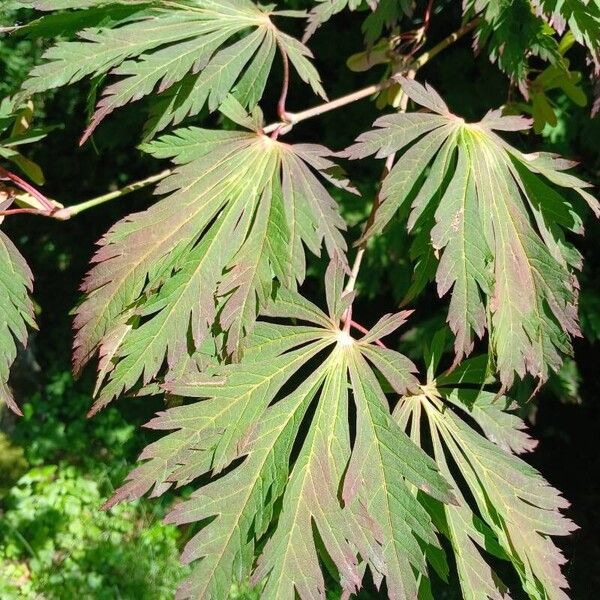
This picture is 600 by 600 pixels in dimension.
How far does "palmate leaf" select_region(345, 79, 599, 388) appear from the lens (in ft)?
3.33

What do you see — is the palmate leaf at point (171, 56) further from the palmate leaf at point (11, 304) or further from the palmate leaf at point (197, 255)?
the palmate leaf at point (11, 304)

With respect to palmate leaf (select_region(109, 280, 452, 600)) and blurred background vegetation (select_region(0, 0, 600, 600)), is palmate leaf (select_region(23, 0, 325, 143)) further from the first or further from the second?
blurred background vegetation (select_region(0, 0, 600, 600))

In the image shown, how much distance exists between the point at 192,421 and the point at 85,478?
2462 millimetres

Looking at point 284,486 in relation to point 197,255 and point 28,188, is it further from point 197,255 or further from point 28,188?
point 28,188

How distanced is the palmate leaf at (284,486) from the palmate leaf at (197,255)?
0.08 metres

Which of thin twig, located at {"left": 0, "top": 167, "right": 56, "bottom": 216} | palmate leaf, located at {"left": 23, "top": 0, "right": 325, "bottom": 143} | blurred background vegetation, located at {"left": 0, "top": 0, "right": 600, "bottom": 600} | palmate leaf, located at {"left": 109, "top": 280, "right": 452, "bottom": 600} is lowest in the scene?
blurred background vegetation, located at {"left": 0, "top": 0, "right": 600, "bottom": 600}

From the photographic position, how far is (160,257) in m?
1.04

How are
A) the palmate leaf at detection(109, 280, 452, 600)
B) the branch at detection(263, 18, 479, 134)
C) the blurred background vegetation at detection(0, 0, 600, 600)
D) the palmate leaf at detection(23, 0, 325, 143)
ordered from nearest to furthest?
the palmate leaf at detection(109, 280, 452, 600)
the palmate leaf at detection(23, 0, 325, 143)
the branch at detection(263, 18, 479, 134)
the blurred background vegetation at detection(0, 0, 600, 600)

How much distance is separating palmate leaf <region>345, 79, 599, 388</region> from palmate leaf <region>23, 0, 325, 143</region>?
0.63ft

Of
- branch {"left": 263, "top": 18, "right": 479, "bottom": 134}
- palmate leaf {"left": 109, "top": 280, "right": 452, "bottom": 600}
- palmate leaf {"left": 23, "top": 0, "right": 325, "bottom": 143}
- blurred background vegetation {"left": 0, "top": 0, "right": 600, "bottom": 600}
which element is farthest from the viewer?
blurred background vegetation {"left": 0, "top": 0, "right": 600, "bottom": 600}

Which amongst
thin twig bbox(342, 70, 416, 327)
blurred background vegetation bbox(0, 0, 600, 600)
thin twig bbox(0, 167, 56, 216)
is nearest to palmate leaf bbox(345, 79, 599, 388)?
thin twig bbox(342, 70, 416, 327)

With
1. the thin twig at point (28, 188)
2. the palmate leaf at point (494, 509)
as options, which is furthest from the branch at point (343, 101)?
the palmate leaf at point (494, 509)

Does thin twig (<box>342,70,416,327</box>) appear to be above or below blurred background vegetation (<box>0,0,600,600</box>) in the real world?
above

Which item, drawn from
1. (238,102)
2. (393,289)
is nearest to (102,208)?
(393,289)
